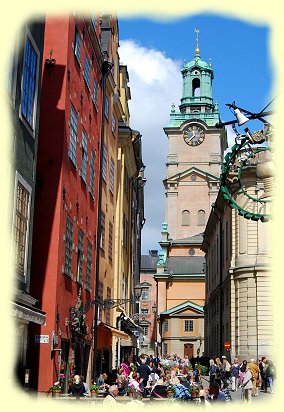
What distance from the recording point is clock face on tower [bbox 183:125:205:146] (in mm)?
101688

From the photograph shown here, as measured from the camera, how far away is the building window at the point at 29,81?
638 inches

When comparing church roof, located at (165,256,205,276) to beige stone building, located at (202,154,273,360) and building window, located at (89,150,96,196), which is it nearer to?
beige stone building, located at (202,154,273,360)

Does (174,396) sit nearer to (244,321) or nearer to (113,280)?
(113,280)

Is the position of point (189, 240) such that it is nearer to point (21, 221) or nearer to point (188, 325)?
point (188, 325)

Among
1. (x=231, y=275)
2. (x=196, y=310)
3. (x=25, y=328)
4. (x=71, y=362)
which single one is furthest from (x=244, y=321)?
(x=196, y=310)

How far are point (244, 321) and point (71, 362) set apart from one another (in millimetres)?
21821

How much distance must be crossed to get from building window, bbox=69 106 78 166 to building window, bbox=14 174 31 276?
20.3 feet

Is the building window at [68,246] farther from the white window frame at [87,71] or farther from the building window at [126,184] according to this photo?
the building window at [126,184]

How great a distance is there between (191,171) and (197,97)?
14592 mm

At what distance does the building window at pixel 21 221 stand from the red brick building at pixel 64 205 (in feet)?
11.7

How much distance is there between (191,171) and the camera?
327 ft

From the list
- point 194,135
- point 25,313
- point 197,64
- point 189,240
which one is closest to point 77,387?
point 25,313

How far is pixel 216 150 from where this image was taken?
10106 centimetres

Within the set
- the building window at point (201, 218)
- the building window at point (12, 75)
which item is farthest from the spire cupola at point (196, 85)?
the building window at point (12, 75)
